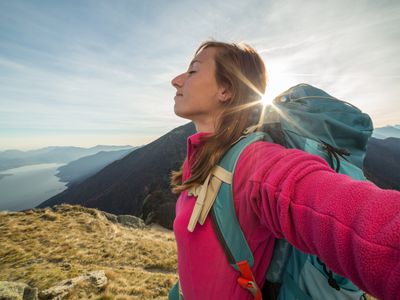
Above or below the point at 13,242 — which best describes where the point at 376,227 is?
above

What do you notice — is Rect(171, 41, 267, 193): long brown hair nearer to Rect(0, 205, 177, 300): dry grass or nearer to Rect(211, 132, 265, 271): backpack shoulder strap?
Rect(211, 132, 265, 271): backpack shoulder strap

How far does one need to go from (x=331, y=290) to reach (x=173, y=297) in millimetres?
1818

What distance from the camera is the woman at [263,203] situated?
0.66 meters

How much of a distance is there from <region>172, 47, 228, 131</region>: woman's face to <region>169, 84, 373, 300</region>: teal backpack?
0.79 metres

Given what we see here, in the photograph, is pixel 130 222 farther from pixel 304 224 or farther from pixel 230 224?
pixel 304 224

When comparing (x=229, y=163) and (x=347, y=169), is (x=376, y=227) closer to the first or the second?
(x=347, y=169)

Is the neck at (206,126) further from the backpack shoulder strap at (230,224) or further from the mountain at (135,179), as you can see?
the mountain at (135,179)

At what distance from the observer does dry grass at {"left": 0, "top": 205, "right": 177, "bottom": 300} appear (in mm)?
7630

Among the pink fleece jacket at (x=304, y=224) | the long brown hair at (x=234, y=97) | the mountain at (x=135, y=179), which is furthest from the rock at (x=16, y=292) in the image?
the mountain at (x=135, y=179)

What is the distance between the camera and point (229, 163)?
133 cm

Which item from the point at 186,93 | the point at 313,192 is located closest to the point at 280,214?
the point at 313,192

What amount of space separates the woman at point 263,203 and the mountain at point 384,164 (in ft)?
388

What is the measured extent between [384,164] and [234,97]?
510 ft

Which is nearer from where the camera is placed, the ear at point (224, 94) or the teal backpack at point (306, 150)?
the teal backpack at point (306, 150)
